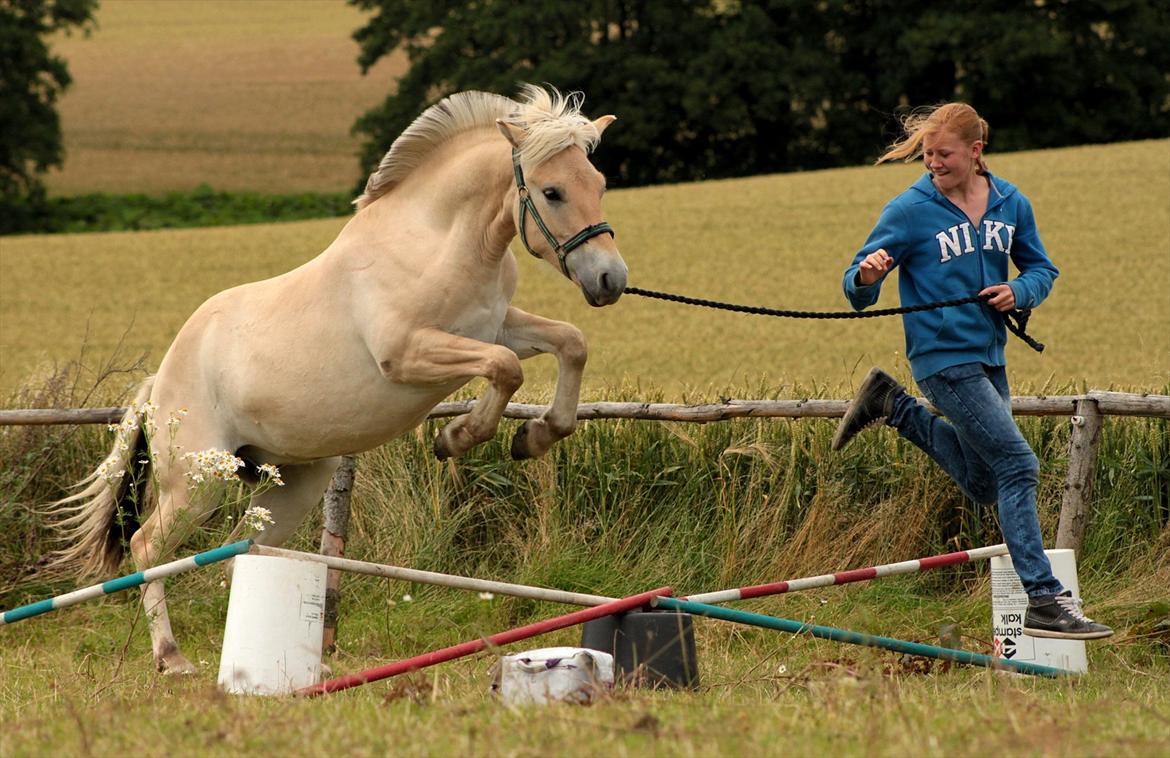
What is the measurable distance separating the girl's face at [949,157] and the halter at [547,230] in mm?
1209

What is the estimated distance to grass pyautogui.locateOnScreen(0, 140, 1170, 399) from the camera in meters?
14.5

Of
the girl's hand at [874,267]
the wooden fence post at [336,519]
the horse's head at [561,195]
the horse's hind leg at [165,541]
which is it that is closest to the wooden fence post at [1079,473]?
the girl's hand at [874,267]

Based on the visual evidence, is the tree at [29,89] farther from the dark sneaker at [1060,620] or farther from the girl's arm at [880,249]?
the dark sneaker at [1060,620]

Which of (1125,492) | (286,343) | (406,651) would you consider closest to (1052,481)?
(1125,492)

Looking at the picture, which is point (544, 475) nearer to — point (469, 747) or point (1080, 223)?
point (469, 747)

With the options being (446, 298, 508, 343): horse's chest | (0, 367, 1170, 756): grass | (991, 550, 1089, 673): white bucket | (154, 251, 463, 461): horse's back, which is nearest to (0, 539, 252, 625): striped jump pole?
(0, 367, 1170, 756): grass

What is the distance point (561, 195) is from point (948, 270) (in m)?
1.45

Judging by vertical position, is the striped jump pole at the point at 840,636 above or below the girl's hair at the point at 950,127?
below

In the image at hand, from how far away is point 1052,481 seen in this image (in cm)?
729

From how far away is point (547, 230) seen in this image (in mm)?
5148

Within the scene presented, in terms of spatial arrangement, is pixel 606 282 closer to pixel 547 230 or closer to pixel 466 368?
pixel 547 230

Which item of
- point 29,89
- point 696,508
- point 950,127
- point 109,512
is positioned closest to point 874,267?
point 950,127

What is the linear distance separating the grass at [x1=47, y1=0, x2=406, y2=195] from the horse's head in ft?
116

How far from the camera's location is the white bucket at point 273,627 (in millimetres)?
4930
